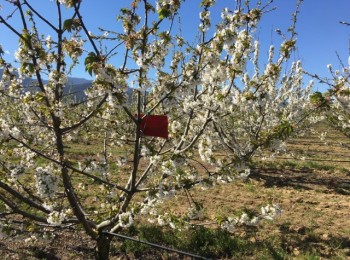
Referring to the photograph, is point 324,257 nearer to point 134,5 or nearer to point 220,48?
point 220,48

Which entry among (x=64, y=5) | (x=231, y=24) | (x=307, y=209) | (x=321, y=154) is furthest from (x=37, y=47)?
(x=321, y=154)

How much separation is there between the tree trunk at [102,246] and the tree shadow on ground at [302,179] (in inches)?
276

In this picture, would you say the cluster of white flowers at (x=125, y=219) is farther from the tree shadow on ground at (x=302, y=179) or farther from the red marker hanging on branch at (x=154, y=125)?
the tree shadow on ground at (x=302, y=179)

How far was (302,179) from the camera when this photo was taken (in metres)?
11.9

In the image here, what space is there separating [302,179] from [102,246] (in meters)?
8.61

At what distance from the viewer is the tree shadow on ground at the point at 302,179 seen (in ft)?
35.6

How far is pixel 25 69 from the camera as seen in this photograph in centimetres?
396

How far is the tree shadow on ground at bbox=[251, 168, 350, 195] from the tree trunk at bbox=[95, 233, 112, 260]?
23.0 feet

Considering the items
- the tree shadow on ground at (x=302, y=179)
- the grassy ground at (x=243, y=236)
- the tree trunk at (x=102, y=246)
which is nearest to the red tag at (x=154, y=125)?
the grassy ground at (x=243, y=236)

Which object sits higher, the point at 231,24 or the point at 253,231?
the point at 231,24

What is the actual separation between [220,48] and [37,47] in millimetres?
1952

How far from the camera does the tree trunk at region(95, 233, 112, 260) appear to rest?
492cm

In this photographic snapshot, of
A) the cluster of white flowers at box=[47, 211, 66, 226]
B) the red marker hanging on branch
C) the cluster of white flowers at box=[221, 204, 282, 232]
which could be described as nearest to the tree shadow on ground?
the cluster of white flowers at box=[221, 204, 282, 232]

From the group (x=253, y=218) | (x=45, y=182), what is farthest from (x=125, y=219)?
(x=253, y=218)
